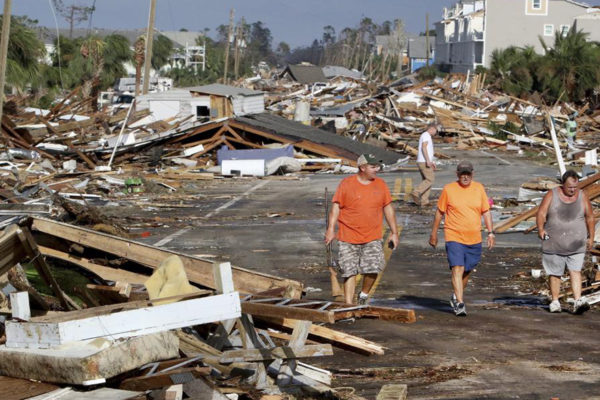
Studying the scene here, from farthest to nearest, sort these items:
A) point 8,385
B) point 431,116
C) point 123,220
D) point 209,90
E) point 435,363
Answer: point 431,116 → point 209,90 → point 123,220 → point 435,363 → point 8,385

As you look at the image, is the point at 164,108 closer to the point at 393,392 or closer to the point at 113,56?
the point at 393,392

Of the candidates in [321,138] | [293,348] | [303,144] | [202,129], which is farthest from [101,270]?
[321,138]

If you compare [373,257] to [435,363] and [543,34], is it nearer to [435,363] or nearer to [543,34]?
[435,363]

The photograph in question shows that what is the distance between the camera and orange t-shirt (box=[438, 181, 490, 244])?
11.4 m

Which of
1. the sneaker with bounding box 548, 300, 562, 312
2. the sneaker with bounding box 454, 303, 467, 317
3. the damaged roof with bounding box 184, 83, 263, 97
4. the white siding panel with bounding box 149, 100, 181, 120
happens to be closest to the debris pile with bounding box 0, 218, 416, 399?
the sneaker with bounding box 454, 303, 467, 317

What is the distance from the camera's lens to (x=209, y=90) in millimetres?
40938

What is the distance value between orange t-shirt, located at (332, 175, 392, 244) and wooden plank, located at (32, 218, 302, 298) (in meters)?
1.62

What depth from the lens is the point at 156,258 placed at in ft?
33.0

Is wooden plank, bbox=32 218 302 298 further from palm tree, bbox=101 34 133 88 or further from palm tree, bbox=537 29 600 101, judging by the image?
palm tree, bbox=101 34 133 88

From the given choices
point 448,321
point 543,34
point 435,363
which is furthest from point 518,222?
point 543,34

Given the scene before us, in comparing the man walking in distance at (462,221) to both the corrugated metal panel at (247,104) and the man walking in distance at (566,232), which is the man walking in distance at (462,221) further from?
the corrugated metal panel at (247,104)

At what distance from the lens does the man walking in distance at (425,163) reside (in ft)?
73.1

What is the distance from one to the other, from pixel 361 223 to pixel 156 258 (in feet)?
7.41

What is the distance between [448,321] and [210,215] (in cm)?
1197
